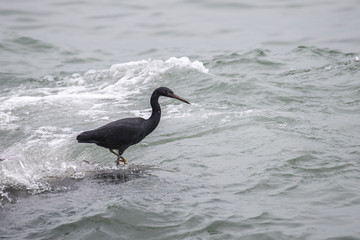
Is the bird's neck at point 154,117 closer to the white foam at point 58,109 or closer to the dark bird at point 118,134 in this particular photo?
the dark bird at point 118,134

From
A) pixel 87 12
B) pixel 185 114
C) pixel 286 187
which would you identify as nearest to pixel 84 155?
pixel 185 114

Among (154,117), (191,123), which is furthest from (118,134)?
(191,123)

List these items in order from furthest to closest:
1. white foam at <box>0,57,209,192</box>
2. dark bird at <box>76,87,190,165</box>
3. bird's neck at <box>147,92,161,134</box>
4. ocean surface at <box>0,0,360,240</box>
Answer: bird's neck at <box>147,92,161,134</box> < dark bird at <box>76,87,190,165</box> < white foam at <box>0,57,209,192</box> < ocean surface at <box>0,0,360,240</box>

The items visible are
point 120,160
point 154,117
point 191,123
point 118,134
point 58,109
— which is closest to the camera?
point 118,134

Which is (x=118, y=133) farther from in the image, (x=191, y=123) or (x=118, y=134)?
(x=191, y=123)

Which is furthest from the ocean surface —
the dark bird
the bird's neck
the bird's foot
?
the bird's neck

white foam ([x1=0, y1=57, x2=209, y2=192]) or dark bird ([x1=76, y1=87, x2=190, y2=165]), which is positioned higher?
dark bird ([x1=76, y1=87, x2=190, y2=165])

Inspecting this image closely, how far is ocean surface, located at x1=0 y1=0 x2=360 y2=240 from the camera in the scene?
247 inches

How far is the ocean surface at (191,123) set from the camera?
6.28 meters

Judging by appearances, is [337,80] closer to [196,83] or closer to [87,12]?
[196,83]

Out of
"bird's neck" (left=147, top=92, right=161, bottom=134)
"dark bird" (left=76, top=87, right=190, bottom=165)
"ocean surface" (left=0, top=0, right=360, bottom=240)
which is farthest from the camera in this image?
"bird's neck" (left=147, top=92, right=161, bottom=134)

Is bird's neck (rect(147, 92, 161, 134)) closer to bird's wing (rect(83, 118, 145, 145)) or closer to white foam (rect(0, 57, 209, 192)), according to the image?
bird's wing (rect(83, 118, 145, 145))

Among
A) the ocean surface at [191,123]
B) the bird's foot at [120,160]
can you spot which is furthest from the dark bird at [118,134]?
the ocean surface at [191,123]

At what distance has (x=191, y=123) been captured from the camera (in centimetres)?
976
